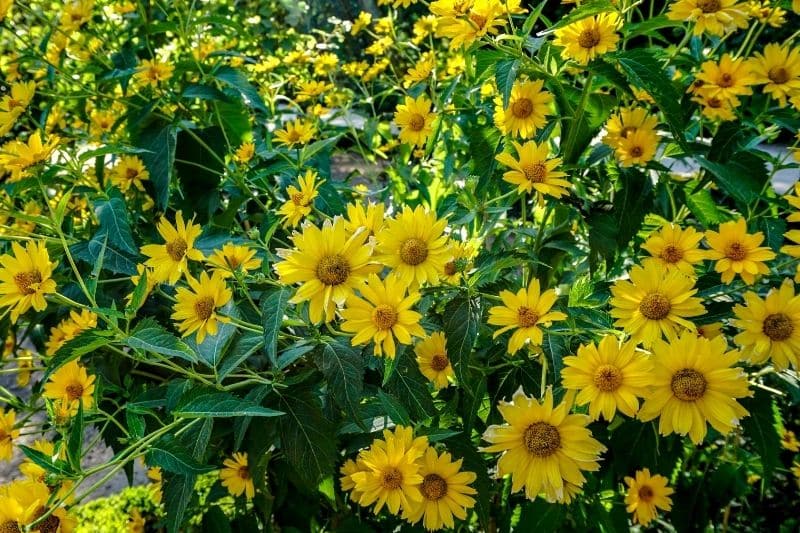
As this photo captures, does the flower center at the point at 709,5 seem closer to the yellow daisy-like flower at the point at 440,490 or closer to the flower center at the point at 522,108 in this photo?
the flower center at the point at 522,108

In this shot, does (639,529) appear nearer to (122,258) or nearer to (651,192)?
(651,192)

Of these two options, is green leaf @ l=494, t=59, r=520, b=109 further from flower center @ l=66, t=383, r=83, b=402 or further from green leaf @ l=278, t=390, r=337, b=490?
flower center @ l=66, t=383, r=83, b=402

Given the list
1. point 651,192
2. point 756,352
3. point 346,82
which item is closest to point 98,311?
point 756,352

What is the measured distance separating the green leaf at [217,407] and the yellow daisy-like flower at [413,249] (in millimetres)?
270

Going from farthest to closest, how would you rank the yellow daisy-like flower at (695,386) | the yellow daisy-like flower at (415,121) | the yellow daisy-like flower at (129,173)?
the yellow daisy-like flower at (129,173), the yellow daisy-like flower at (415,121), the yellow daisy-like flower at (695,386)

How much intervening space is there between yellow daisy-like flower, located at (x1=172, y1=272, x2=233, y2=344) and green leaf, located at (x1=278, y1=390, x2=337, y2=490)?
22cm

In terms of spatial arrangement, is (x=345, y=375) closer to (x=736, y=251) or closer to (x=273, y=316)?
(x=273, y=316)

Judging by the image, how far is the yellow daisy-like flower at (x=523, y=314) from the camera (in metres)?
0.91

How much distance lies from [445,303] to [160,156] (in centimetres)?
80

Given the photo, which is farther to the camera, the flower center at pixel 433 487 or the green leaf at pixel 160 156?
the green leaf at pixel 160 156

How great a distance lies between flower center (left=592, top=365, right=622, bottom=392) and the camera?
82cm

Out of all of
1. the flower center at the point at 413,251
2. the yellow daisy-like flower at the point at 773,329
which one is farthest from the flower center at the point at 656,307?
the flower center at the point at 413,251

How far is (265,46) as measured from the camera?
308 centimetres

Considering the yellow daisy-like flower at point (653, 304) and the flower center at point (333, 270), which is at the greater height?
the flower center at point (333, 270)
